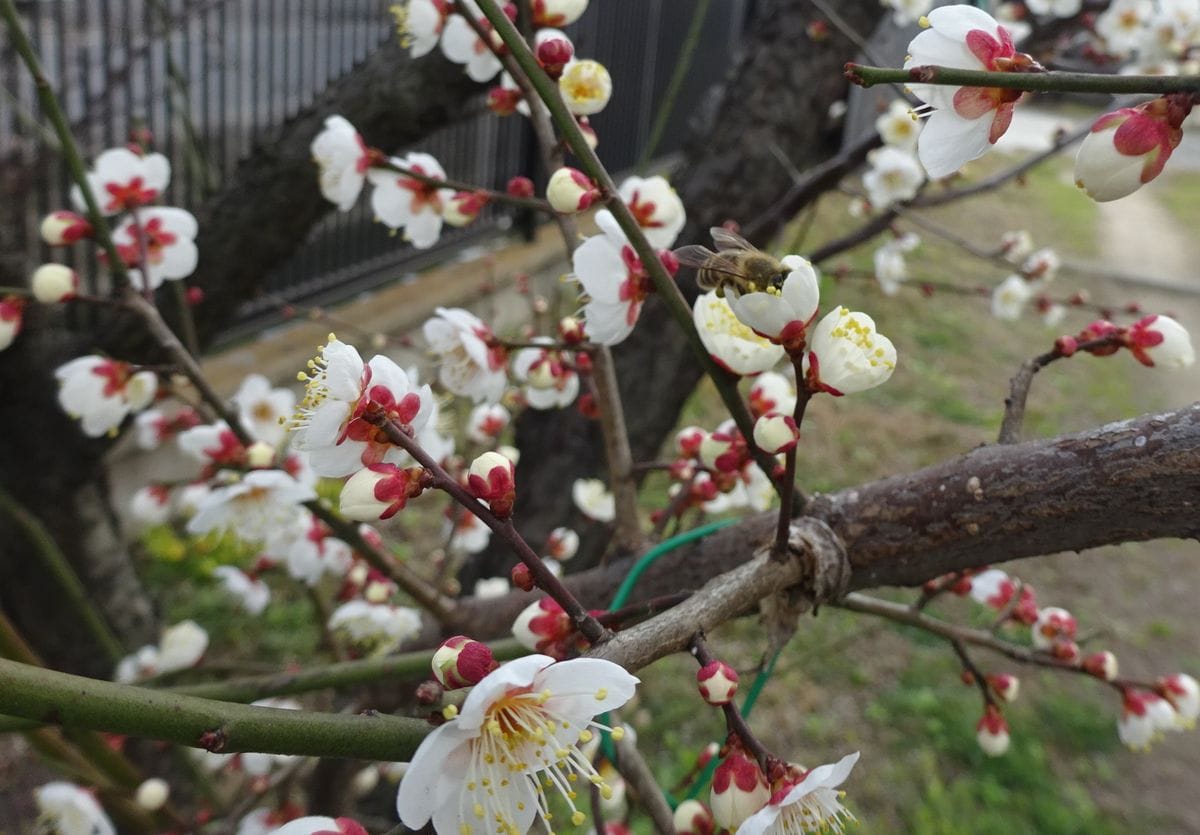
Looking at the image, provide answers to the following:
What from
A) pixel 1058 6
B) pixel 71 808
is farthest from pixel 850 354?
pixel 1058 6

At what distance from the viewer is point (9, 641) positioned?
100 centimetres

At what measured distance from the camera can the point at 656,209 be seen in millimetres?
1035

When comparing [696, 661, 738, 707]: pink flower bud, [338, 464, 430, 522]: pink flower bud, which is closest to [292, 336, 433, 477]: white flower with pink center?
[338, 464, 430, 522]: pink flower bud

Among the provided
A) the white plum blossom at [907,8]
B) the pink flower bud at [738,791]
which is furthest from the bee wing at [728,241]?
the white plum blossom at [907,8]

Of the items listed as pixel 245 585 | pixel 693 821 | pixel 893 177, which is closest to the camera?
pixel 693 821

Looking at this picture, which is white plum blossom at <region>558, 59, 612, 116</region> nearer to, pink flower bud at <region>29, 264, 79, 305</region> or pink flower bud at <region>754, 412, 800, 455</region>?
pink flower bud at <region>754, 412, 800, 455</region>

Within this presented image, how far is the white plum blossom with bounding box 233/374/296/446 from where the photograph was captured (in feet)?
5.64

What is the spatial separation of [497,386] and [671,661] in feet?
7.35

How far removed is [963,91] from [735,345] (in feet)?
0.83

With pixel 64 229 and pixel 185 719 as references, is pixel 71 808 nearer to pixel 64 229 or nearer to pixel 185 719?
pixel 64 229

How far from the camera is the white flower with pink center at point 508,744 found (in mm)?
512

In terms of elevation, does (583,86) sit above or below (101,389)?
above

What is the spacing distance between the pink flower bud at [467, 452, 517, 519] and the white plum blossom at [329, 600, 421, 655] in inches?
41.0

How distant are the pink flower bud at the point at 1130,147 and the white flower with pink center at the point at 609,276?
346mm
